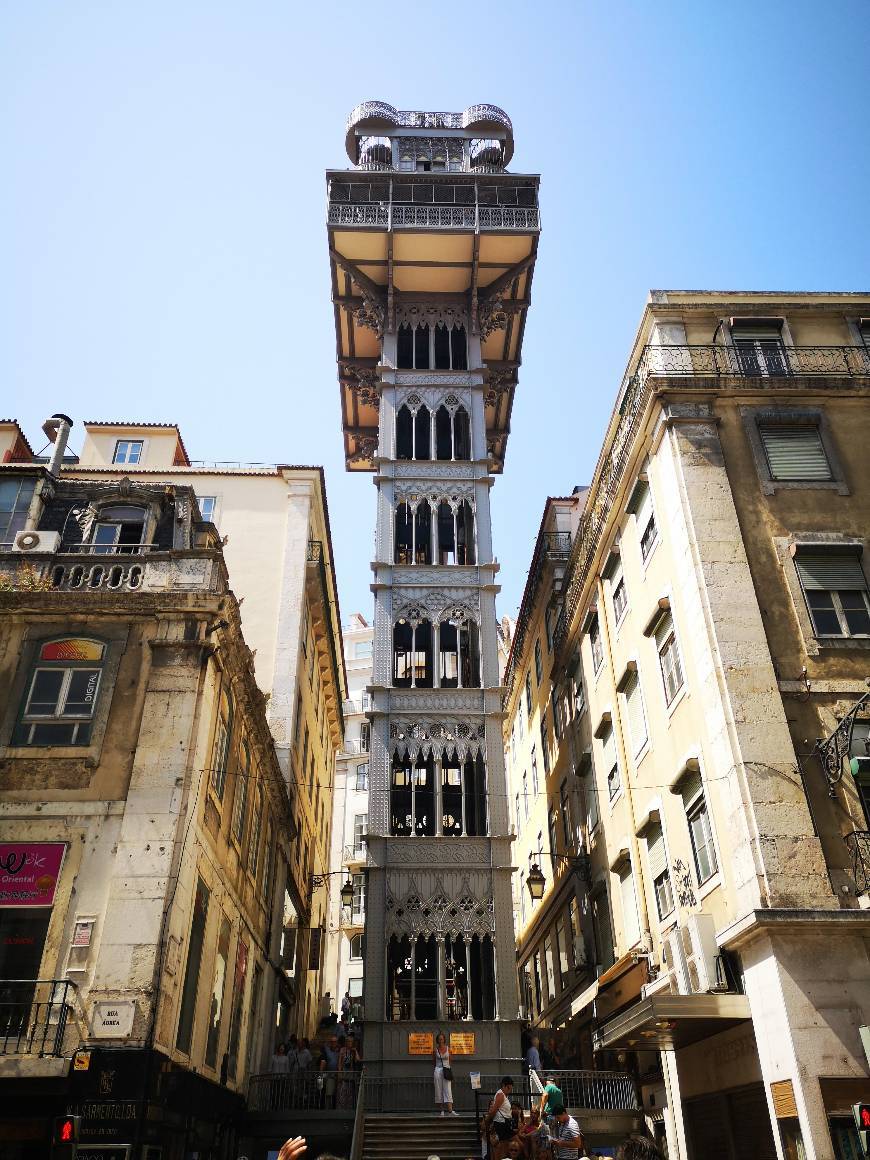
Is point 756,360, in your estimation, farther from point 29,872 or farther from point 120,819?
point 29,872

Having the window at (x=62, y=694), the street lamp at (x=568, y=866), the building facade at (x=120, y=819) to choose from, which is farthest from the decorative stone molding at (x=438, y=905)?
the window at (x=62, y=694)

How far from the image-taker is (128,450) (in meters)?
34.7

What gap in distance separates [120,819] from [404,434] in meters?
23.3

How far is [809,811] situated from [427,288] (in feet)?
99.9

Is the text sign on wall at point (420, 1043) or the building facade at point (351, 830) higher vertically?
the building facade at point (351, 830)

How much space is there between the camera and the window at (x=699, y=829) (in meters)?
17.8

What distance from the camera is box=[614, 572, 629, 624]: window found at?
24.3 metres

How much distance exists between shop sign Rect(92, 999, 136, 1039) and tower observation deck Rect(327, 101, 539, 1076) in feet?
40.6

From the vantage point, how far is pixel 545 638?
119ft

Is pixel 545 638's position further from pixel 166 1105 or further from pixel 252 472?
pixel 166 1105

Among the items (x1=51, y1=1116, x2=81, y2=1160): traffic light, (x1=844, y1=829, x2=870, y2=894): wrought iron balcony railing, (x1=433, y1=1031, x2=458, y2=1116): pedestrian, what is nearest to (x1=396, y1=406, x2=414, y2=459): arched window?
(x1=433, y1=1031, x2=458, y2=1116): pedestrian

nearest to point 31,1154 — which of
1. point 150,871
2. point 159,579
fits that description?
point 150,871

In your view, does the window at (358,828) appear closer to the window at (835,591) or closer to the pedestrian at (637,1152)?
the window at (835,591)

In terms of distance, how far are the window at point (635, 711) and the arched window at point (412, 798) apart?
7.55m
